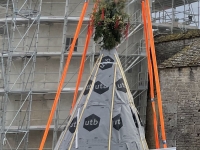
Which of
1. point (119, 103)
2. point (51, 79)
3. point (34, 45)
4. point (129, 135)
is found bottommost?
point (129, 135)

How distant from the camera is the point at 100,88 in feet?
30.0

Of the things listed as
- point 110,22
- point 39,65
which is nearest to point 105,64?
point 110,22

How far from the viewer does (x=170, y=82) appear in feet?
46.6

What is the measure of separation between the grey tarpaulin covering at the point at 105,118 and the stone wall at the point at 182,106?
15.8 ft

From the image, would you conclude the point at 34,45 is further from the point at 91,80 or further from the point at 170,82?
the point at 91,80

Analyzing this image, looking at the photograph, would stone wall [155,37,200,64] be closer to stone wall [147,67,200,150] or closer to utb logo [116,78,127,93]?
stone wall [147,67,200,150]

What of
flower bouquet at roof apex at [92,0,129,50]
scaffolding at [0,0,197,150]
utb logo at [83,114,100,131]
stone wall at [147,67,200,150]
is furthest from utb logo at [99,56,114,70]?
stone wall at [147,67,200,150]

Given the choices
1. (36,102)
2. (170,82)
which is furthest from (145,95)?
(36,102)

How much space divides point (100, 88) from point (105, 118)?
743 millimetres

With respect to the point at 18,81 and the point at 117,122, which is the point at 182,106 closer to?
Answer: the point at 117,122

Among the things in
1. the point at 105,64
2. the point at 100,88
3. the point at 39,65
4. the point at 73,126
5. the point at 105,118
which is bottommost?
the point at 73,126

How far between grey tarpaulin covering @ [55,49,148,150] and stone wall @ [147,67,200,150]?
4.81m

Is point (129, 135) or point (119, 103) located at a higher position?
point (119, 103)

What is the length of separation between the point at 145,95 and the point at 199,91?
8.64ft
